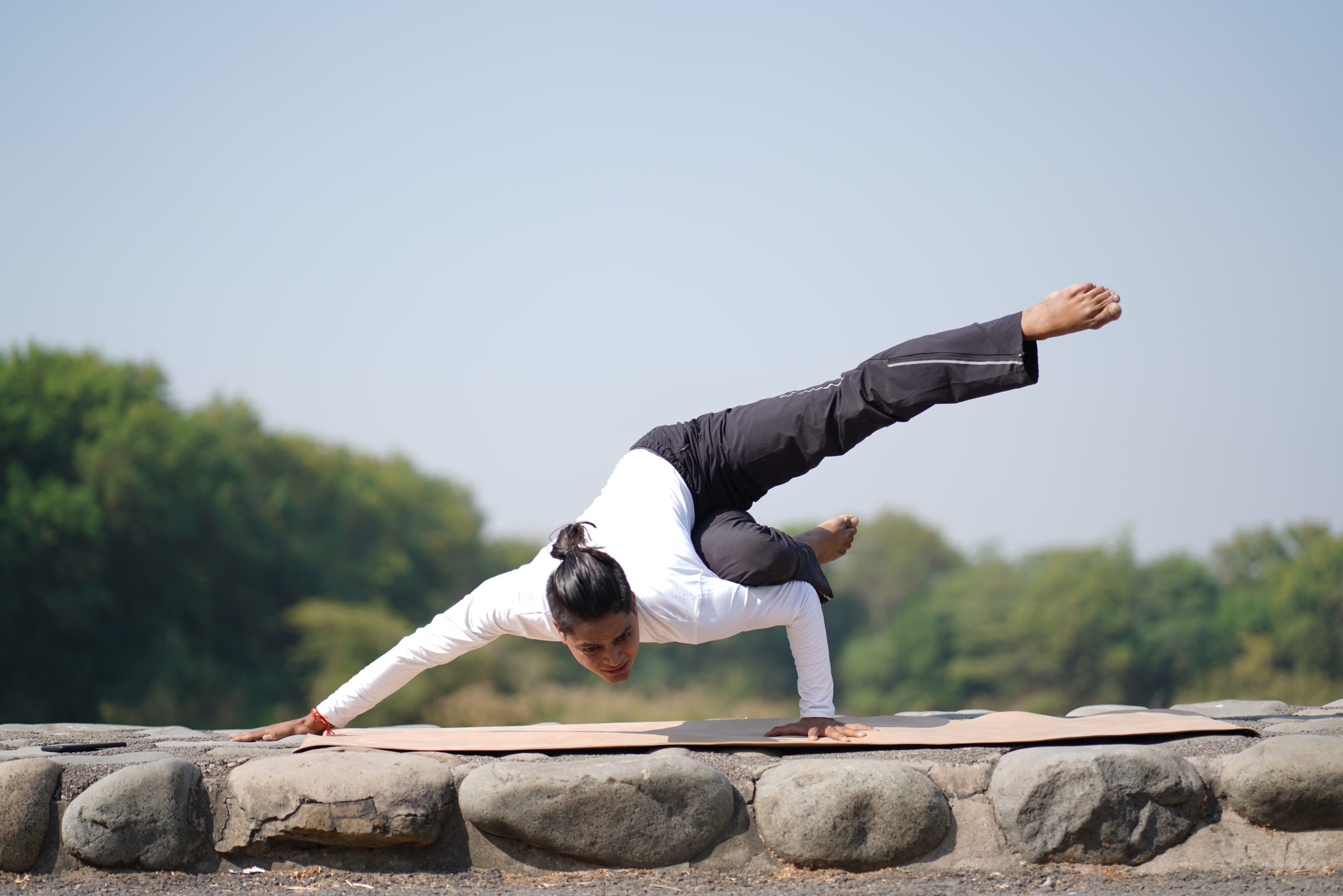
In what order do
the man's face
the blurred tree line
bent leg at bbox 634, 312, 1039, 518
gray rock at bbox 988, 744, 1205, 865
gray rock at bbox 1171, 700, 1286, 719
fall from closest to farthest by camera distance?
gray rock at bbox 988, 744, 1205, 865
the man's face
bent leg at bbox 634, 312, 1039, 518
gray rock at bbox 1171, 700, 1286, 719
the blurred tree line

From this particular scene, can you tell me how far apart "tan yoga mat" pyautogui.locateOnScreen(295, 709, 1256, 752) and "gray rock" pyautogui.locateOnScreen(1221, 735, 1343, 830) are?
0.32 m

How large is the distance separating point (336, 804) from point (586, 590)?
2.58 ft

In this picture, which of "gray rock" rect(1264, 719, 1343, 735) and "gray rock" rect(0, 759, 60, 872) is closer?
"gray rock" rect(0, 759, 60, 872)

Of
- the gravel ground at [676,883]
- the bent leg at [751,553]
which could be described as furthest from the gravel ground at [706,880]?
the bent leg at [751,553]

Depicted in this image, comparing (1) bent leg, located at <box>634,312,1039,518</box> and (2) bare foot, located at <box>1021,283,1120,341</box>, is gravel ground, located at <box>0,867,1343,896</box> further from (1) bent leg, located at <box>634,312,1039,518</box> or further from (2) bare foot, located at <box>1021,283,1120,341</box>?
(2) bare foot, located at <box>1021,283,1120,341</box>

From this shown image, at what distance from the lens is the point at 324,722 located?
3.07 metres

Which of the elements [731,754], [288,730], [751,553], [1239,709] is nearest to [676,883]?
[731,754]

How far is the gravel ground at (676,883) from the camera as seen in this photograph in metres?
2.28

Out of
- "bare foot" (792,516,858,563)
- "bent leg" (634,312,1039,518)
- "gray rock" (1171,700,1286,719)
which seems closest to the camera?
"bent leg" (634,312,1039,518)

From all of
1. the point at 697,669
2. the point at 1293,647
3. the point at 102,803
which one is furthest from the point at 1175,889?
the point at 697,669

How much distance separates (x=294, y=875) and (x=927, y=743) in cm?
162

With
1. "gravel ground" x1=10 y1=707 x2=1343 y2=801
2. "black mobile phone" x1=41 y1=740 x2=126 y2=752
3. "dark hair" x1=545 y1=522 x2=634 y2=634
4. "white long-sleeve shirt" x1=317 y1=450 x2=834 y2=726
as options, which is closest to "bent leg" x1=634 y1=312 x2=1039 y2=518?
"white long-sleeve shirt" x1=317 y1=450 x2=834 y2=726

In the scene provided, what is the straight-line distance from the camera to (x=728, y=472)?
3494mm

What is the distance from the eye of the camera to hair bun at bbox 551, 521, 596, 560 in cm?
296
